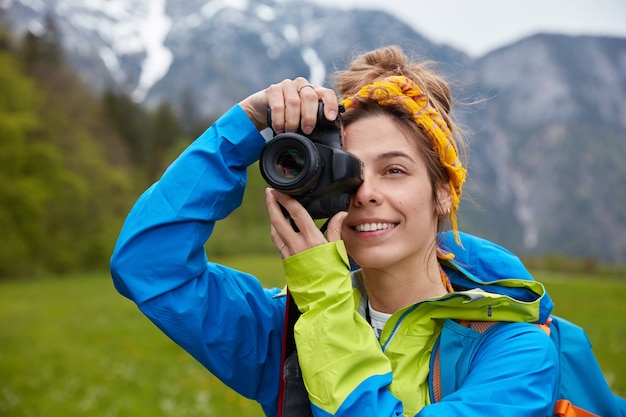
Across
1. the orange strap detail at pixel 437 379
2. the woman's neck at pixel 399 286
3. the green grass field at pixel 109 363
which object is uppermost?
the woman's neck at pixel 399 286

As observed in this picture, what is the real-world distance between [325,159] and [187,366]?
8.23 metres

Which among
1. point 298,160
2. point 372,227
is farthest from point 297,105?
point 372,227

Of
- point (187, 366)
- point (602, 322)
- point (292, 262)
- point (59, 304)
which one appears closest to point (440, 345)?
point (292, 262)

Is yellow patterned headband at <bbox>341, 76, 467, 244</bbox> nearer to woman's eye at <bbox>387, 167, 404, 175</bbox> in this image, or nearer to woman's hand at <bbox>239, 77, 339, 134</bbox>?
woman's eye at <bbox>387, 167, 404, 175</bbox>

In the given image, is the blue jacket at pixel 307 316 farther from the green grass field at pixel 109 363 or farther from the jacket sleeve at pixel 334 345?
the green grass field at pixel 109 363

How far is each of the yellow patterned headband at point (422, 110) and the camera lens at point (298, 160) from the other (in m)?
0.49

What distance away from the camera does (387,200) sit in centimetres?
211

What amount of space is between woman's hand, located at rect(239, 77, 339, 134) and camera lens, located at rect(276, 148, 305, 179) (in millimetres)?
102

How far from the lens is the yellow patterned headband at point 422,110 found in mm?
2238

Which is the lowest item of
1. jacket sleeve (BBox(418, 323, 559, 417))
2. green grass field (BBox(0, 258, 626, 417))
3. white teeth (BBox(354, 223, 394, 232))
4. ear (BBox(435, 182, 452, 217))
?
green grass field (BBox(0, 258, 626, 417))

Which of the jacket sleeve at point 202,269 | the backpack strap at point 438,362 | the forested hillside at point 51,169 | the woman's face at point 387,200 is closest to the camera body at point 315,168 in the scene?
the woman's face at point 387,200

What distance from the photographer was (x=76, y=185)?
3095cm

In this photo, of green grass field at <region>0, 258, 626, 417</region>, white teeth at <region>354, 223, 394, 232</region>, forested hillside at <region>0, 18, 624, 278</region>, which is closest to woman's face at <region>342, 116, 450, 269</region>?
white teeth at <region>354, 223, 394, 232</region>

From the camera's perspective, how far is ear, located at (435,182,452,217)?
7.64 ft
